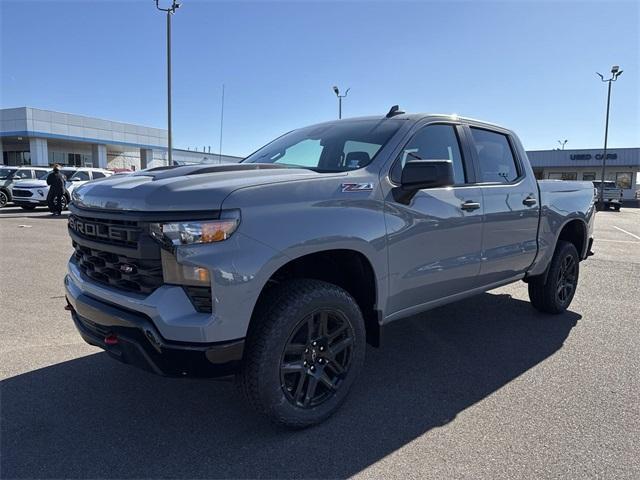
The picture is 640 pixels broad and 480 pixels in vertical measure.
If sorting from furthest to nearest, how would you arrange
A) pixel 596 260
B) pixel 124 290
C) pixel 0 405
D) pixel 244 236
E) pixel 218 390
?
pixel 596 260 < pixel 218 390 < pixel 0 405 < pixel 124 290 < pixel 244 236

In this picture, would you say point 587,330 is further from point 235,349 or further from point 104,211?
point 104,211

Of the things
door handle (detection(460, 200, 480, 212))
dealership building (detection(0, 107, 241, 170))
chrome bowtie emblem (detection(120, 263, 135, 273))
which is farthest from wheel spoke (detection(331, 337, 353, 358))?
dealership building (detection(0, 107, 241, 170))

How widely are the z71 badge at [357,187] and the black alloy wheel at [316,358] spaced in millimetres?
737

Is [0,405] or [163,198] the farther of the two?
[0,405]

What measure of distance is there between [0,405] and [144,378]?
34.3 inches

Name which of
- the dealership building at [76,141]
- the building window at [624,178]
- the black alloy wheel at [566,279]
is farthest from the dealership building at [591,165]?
the black alloy wheel at [566,279]

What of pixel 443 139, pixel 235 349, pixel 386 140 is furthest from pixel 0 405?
pixel 443 139

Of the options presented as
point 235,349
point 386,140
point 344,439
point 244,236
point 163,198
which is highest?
point 386,140

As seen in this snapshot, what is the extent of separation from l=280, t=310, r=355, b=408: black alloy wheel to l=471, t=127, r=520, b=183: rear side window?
1.98 metres

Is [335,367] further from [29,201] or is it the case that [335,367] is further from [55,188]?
[29,201]

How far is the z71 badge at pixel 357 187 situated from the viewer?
291 cm

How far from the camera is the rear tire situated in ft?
16.8

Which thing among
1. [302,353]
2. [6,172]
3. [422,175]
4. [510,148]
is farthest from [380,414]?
[6,172]

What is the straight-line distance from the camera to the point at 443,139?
3857mm
